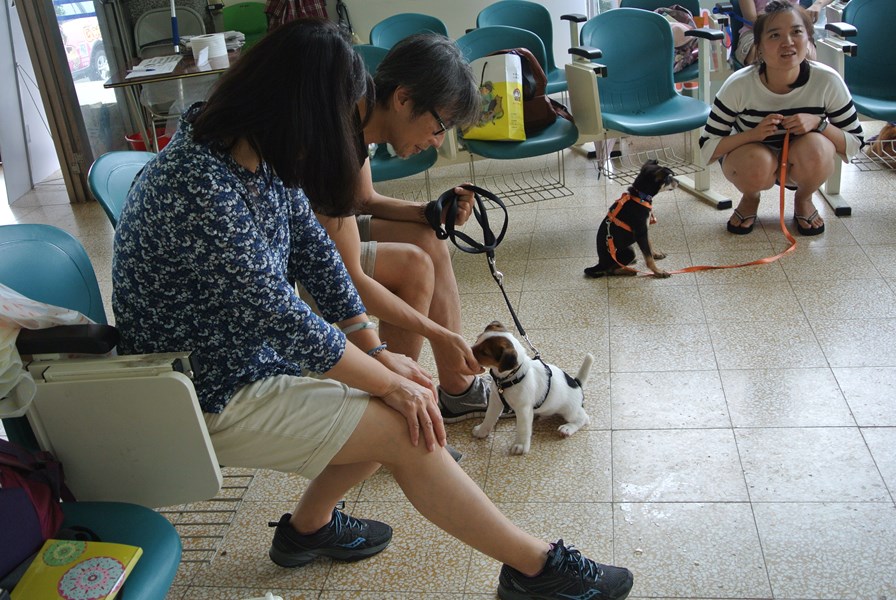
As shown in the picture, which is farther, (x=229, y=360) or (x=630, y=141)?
(x=630, y=141)

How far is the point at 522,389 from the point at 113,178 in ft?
3.72

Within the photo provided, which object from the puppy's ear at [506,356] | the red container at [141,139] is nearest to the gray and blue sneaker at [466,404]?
the puppy's ear at [506,356]

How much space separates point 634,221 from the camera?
10.6 ft

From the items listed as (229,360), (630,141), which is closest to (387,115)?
(229,360)

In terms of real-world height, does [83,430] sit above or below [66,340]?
below

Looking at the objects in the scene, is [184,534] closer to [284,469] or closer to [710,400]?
[284,469]

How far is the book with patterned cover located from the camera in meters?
1.17

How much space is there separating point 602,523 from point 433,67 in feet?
3.75

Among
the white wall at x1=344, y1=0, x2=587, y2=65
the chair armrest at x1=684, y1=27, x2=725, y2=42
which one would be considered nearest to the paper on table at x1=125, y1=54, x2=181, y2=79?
the white wall at x1=344, y1=0, x2=587, y2=65

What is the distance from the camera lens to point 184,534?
80.6 inches

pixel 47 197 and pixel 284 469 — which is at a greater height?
pixel 284 469

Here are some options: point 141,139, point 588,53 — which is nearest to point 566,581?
point 588,53

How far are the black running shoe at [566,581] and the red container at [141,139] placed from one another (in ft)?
14.0

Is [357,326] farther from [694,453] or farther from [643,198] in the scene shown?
[643,198]
